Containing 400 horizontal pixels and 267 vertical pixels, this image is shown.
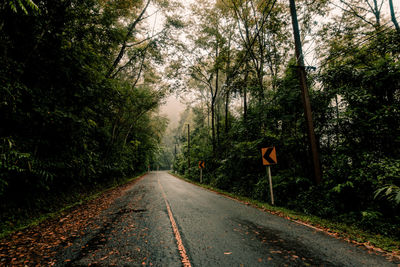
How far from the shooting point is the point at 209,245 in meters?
3.32

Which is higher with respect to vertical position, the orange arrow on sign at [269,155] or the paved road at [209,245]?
the orange arrow on sign at [269,155]

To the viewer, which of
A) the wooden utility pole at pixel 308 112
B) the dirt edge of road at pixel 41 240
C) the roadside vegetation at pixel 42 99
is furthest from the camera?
the wooden utility pole at pixel 308 112

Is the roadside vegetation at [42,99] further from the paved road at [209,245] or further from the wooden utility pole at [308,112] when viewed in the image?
the wooden utility pole at [308,112]

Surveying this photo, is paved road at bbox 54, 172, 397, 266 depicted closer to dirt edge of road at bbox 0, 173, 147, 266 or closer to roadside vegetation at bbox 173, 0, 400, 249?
dirt edge of road at bbox 0, 173, 147, 266

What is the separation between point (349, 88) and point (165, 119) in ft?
74.7

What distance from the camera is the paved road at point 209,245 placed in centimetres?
277

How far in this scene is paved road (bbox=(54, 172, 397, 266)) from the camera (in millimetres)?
2770

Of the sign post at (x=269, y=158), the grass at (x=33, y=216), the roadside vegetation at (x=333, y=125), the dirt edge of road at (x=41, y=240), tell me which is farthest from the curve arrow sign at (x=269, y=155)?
the grass at (x=33, y=216)

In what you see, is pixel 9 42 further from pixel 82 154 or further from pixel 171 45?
pixel 171 45

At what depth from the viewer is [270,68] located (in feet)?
45.7

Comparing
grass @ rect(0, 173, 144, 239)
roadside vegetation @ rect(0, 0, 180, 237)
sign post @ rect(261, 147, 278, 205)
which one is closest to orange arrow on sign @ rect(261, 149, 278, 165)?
sign post @ rect(261, 147, 278, 205)

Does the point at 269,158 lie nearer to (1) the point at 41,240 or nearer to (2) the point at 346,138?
(2) the point at 346,138

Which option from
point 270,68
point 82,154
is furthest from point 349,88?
point 82,154

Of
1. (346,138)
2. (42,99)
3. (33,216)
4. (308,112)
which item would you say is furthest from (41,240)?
(346,138)
